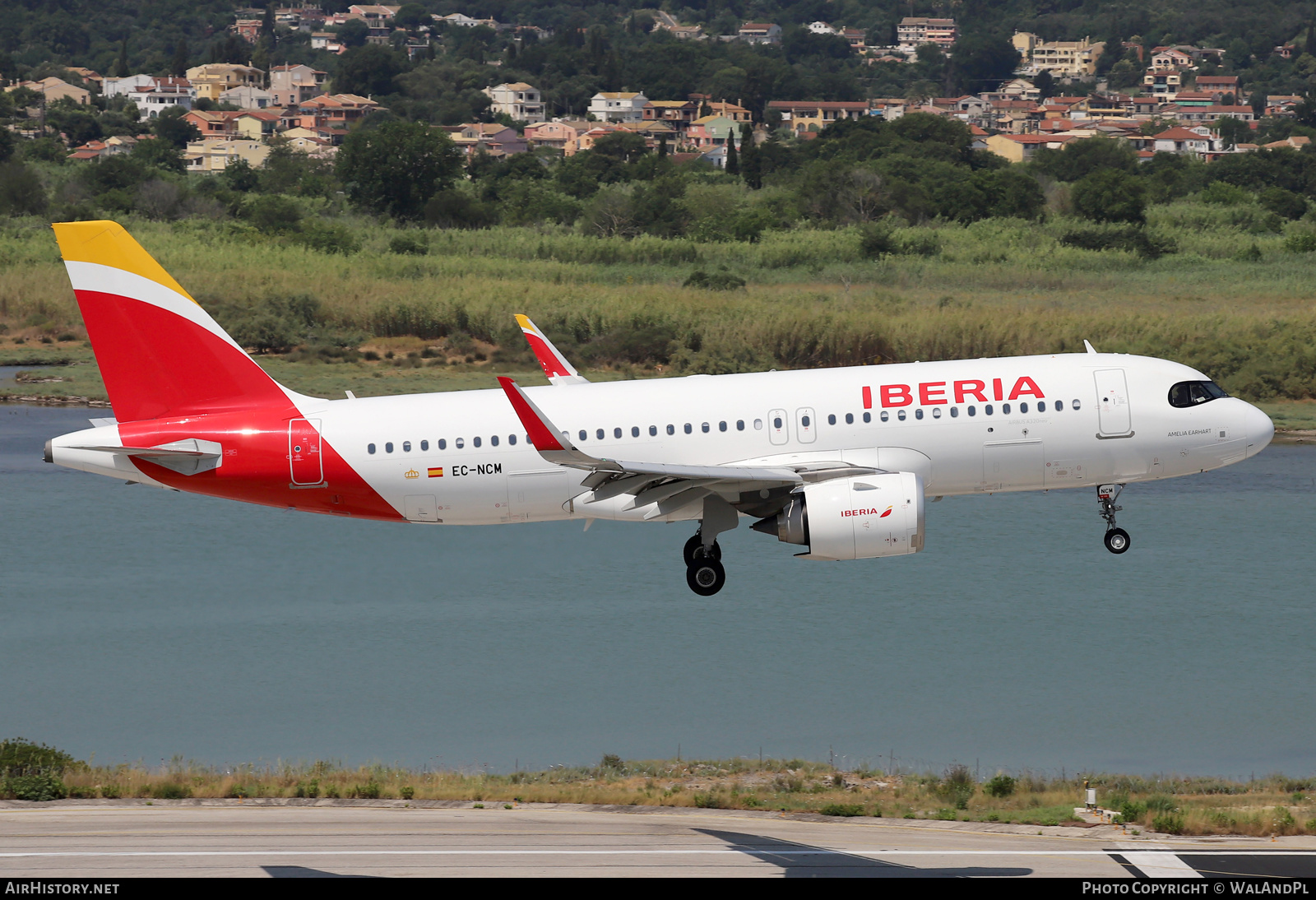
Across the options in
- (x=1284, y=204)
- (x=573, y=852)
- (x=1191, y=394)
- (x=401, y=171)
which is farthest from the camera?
(x=401, y=171)

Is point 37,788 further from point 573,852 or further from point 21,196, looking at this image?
point 21,196

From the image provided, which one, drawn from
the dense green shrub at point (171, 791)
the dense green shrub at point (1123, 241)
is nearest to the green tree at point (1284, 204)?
the dense green shrub at point (1123, 241)

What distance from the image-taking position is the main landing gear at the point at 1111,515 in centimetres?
4050

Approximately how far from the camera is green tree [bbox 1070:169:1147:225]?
14288cm

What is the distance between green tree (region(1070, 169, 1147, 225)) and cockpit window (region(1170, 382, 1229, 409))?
10703 cm

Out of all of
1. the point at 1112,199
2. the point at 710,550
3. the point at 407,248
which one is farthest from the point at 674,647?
the point at 1112,199

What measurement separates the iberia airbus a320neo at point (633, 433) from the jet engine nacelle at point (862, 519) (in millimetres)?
90

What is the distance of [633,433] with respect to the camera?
1521 inches

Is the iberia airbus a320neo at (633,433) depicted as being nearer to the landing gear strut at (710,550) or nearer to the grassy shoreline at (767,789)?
the landing gear strut at (710,550)

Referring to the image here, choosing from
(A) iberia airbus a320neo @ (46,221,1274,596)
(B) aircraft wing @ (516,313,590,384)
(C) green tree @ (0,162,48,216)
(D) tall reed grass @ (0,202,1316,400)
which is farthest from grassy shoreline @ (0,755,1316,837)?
(C) green tree @ (0,162,48,216)

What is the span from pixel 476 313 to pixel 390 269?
17.7 meters

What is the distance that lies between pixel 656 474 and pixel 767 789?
14480 mm

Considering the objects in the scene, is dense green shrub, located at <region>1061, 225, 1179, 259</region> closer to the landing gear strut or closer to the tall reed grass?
the tall reed grass
